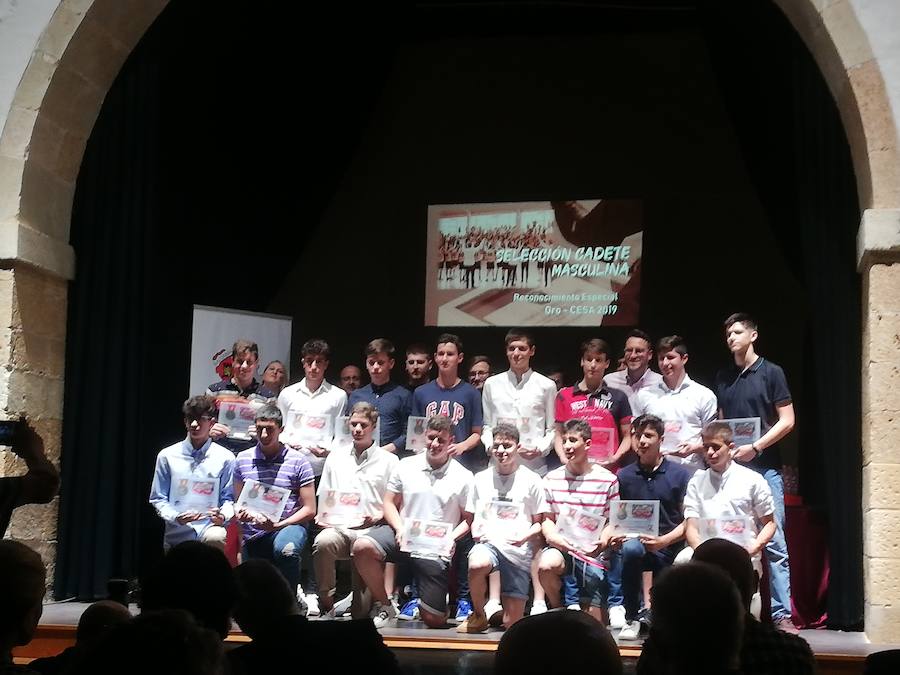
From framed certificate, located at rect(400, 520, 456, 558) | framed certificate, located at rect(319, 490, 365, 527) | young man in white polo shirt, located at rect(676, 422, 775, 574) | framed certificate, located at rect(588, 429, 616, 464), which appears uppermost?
framed certificate, located at rect(588, 429, 616, 464)

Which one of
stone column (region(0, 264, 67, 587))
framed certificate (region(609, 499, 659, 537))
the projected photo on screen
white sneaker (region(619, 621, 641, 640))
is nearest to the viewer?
white sneaker (region(619, 621, 641, 640))

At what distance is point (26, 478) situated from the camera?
8.94ft

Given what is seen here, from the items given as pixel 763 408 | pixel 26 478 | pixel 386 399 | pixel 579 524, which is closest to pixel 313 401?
pixel 386 399

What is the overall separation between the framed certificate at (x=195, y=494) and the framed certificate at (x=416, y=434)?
1.09 meters

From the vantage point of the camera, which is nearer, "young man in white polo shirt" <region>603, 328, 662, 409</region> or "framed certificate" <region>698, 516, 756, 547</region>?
"framed certificate" <region>698, 516, 756, 547</region>

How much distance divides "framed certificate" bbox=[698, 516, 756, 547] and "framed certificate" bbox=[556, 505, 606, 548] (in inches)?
20.4

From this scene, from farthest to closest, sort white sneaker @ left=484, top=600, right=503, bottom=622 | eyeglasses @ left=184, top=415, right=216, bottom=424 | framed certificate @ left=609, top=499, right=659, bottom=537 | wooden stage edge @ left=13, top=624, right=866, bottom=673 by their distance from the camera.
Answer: eyeglasses @ left=184, top=415, right=216, bottom=424 → white sneaker @ left=484, top=600, right=503, bottom=622 → framed certificate @ left=609, top=499, right=659, bottom=537 → wooden stage edge @ left=13, top=624, right=866, bottom=673

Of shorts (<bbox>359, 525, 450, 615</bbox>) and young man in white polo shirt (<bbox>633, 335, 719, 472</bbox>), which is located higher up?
young man in white polo shirt (<bbox>633, 335, 719, 472</bbox>)

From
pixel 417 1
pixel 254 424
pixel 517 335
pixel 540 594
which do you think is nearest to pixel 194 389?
pixel 254 424

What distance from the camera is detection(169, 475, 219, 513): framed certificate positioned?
600cm

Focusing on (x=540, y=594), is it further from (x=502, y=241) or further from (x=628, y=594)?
(x=502, y=241)

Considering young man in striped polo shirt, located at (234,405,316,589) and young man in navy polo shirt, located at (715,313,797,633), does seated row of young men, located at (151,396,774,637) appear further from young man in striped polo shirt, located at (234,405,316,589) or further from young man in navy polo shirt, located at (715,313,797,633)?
young man in navy polo shirt, located at (715,313,797,633)

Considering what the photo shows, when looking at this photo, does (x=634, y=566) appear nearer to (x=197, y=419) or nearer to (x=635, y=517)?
(x=635, y=517)

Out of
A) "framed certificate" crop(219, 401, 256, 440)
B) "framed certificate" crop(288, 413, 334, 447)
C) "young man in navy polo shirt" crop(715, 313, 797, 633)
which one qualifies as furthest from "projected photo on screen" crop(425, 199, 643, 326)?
"framed certificate" crop(219, 401, 256, 440)
